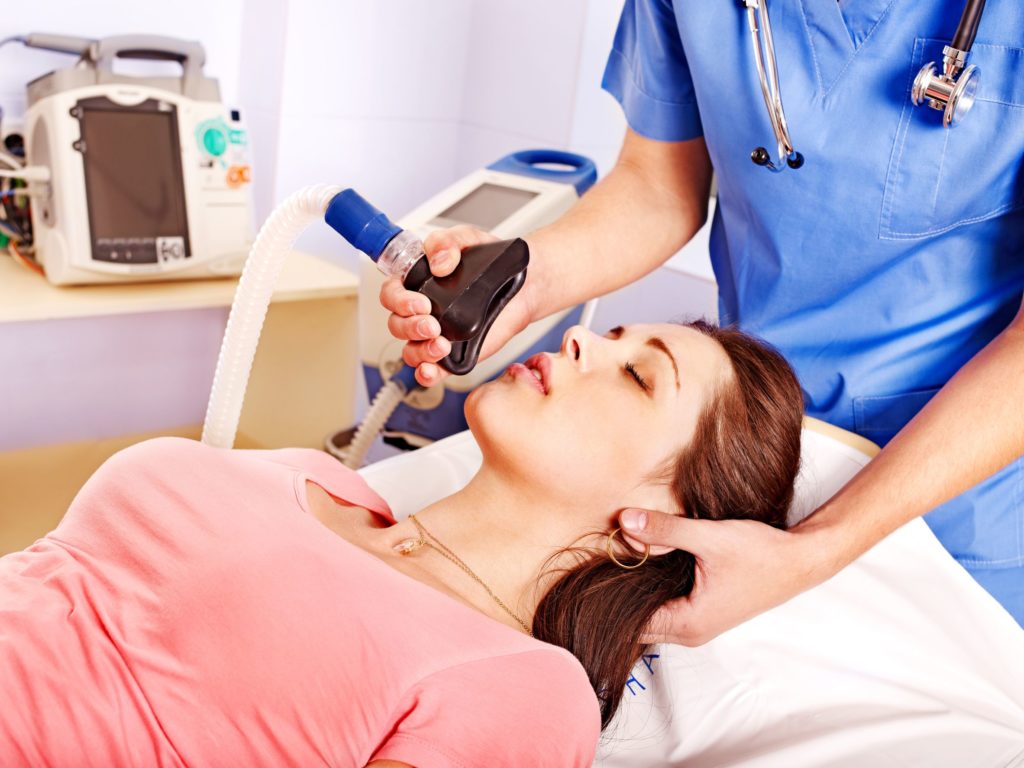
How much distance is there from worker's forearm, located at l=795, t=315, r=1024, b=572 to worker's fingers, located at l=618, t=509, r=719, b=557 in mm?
120

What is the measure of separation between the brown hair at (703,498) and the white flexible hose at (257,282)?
50cm

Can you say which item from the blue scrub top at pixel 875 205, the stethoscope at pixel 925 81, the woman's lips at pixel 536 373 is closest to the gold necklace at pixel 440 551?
the woman's lips at pixel 536 373

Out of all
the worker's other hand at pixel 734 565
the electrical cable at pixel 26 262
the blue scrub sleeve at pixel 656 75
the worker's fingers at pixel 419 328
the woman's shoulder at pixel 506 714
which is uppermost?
the blue scrub sleeve at pixel 656 75

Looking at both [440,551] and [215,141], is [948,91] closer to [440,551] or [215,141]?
[440,551]

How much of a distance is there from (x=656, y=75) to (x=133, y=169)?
1223 mm

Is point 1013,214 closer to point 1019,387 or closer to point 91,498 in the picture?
point 1019,387

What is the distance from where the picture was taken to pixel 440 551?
1.32 metres

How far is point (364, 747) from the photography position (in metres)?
1.03

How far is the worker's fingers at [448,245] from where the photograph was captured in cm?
111

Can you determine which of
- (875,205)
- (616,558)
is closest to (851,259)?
(875,205)

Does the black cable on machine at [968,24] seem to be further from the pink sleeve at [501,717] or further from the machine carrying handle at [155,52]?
the machine carrying handle at [155,52]

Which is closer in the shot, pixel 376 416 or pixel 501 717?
pixel 501 717

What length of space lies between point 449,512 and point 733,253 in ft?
1.73

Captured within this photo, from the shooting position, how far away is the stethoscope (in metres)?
1.10
